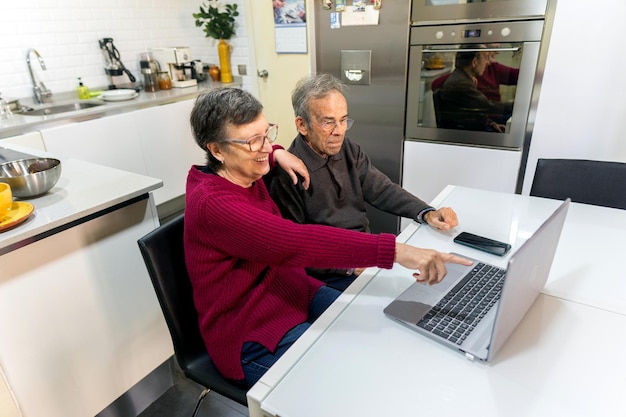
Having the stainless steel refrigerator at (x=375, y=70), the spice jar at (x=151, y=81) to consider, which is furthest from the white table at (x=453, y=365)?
the spice jar at (x=151, y=81)

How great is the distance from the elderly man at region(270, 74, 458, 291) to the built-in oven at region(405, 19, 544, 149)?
0.97 metres

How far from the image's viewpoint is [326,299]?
1328 millimetres

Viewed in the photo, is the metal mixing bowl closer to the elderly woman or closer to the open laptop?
the elderly woman

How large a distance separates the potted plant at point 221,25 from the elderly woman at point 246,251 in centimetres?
256

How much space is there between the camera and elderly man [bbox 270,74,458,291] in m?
1.46

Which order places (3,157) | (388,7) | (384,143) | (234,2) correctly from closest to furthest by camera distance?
1. (3,157)
2. (388,7)
3. (384,143)
4. (234,2)

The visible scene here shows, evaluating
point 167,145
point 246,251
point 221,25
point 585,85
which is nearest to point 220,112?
point 246,251

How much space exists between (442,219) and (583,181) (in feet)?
2.24

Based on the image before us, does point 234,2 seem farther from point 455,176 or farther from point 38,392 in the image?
point 38,392

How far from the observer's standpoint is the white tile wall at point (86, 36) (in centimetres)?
278

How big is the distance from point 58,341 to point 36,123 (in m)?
1.55

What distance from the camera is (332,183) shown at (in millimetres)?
1570

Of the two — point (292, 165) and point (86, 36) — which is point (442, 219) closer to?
point (292, 165)

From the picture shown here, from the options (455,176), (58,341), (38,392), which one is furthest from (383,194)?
(38,392)
